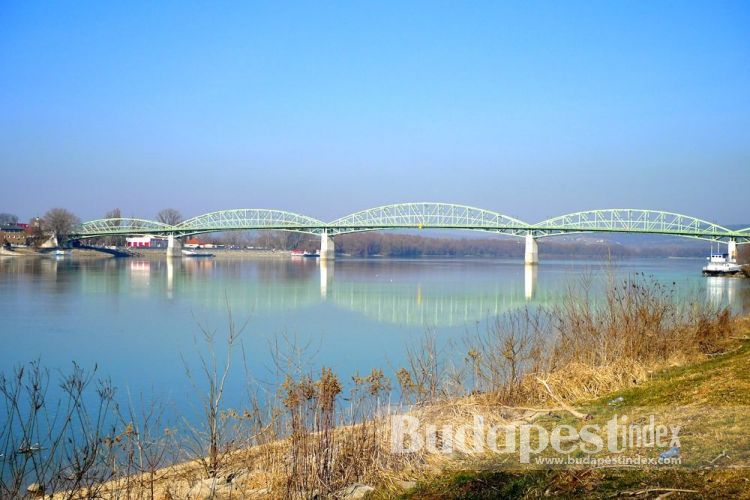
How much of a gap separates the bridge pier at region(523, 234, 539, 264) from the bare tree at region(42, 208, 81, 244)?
63.7 m

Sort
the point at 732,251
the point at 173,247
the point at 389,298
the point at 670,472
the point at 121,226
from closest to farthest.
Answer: the point at 670,472
the point at 389,298
the point at 732,251
the point at 173,247
the point at 121,226

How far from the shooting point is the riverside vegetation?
4965mm

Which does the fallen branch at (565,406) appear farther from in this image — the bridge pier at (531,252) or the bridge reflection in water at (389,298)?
the bridge pier at (531,252)

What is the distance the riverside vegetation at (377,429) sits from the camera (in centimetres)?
496

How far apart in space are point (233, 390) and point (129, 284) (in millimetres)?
29188

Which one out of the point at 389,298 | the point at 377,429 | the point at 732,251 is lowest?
the point at 389,298

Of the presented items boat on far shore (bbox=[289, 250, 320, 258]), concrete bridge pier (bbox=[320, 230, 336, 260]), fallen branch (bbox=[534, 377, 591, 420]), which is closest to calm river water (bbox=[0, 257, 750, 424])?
fallen branch (bbox=[534, 377, 591, 420])

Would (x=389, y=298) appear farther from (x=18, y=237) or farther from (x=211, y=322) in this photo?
(x=18, y=237)

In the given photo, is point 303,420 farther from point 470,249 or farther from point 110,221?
A: point 470,249

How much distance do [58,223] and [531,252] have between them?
64772 millimetres

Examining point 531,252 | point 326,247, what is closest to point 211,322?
point 531,252

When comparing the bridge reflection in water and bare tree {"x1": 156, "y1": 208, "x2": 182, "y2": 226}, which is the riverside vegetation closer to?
the bridge reflection in water

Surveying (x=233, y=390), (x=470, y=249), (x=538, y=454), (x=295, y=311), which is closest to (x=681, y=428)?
(x=538, y=454)

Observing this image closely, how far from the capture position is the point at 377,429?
6.36 metres
